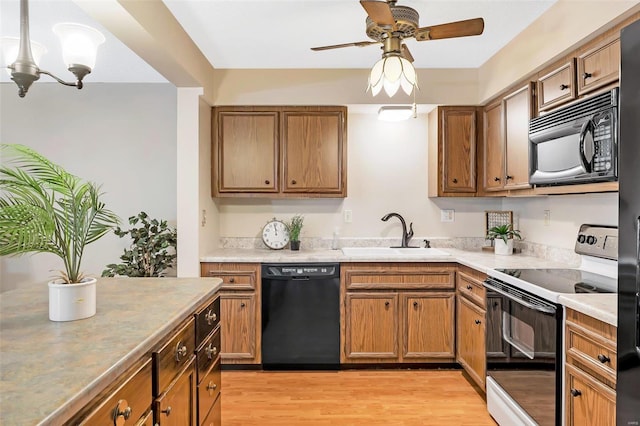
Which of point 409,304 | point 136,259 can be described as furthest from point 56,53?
point 409,304

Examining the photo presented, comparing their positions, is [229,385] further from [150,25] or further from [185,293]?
[150,25]

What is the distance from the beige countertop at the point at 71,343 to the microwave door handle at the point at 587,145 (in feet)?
6.34

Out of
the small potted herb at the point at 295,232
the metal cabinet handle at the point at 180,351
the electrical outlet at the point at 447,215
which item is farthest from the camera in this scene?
the electrical outlet at the point at 447,215

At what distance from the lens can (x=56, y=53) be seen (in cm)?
315

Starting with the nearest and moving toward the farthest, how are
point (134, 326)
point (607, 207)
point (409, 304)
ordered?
point (134, 326) < point (607, 207) < point (409, 304)

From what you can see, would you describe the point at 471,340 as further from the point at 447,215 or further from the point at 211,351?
the point at 211,351

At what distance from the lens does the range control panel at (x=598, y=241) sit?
2.22 meters

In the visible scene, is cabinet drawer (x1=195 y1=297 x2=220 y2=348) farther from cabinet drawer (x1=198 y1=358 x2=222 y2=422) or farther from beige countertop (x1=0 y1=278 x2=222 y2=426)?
cabinet drawer (x1=198 y1=358 x2=222 y2=422)

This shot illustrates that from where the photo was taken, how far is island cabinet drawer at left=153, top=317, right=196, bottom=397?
1.27m

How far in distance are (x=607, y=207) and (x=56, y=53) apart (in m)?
4.00

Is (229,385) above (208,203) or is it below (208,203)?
below

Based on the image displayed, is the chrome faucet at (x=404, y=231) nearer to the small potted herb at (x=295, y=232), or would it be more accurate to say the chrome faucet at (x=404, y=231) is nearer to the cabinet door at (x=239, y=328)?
the small potted herb at (x=295, y=232)

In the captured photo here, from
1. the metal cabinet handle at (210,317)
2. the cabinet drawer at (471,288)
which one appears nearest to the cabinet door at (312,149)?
the cabinet drawer at (471,288)

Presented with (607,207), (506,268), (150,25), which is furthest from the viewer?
(506,268)
